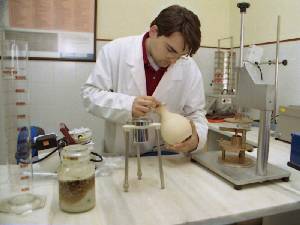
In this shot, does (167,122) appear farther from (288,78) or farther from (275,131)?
(288,78)

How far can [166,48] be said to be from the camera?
1.23 meters

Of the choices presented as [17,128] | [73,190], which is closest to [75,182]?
[73,190]

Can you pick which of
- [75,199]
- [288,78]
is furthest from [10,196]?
[288,78]

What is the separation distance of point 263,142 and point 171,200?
411 millimetres

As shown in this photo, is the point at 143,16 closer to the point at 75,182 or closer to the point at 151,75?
the point at 151,75

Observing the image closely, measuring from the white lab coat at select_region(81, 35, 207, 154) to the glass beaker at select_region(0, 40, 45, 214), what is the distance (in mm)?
505

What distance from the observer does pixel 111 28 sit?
253cm

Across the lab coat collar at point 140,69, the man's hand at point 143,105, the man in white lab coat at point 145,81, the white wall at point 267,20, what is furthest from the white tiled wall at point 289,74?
the man's hand at point 143,105

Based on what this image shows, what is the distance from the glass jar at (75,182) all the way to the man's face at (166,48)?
2.08 ft

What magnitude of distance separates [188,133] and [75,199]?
44 centimetres

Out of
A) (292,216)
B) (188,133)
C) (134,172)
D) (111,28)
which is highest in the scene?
(111,28)

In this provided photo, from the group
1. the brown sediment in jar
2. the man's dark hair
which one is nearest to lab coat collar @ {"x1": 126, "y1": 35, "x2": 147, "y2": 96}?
the man's dark hair

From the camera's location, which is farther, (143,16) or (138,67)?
(143,16)

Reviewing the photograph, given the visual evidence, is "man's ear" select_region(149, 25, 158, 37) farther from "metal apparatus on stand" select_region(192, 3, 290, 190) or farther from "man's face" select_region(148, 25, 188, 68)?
"metal apparatus on stand" select_region(192, 3, 290, 190)
